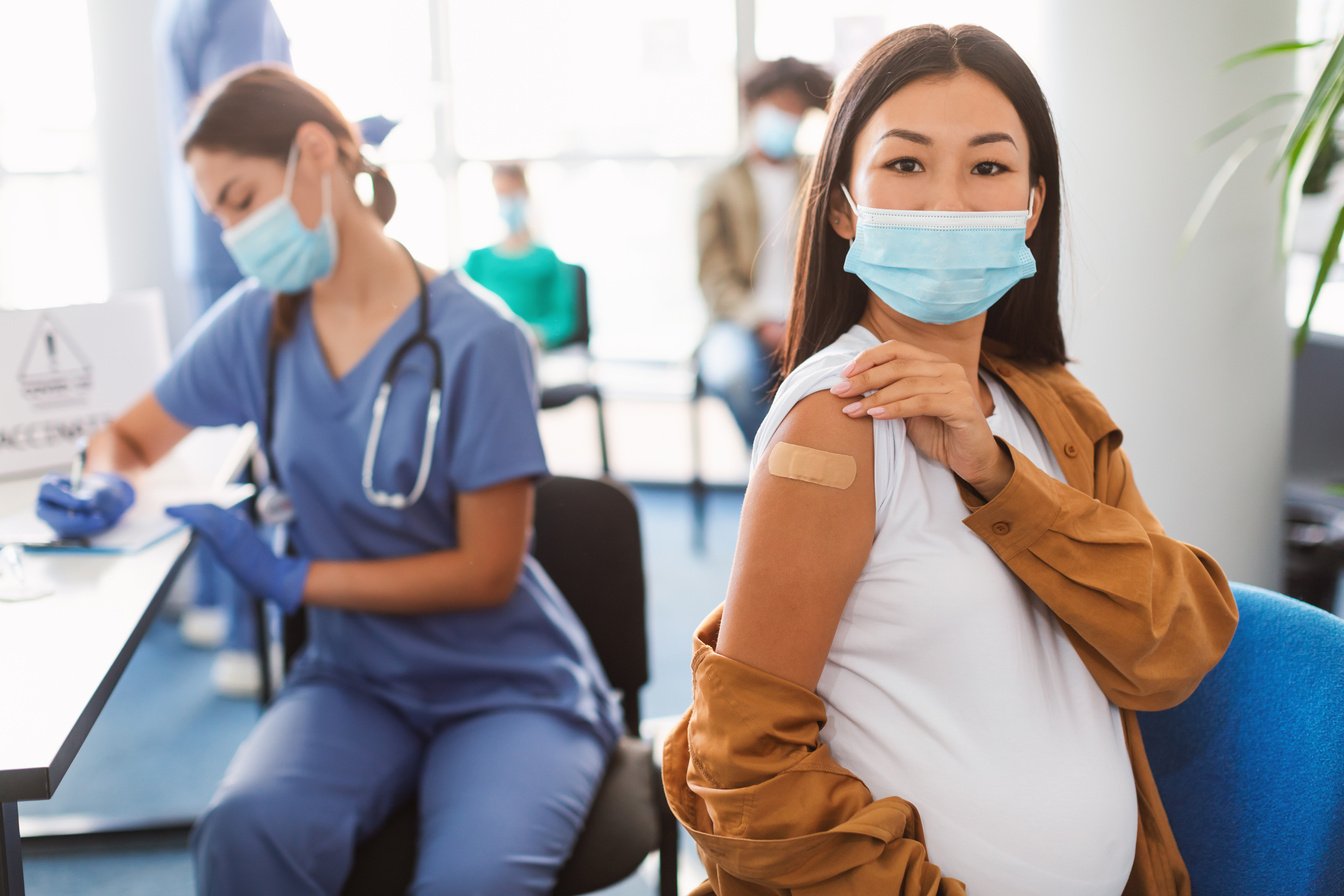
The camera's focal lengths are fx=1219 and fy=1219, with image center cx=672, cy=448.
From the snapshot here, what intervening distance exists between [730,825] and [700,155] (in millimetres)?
3517

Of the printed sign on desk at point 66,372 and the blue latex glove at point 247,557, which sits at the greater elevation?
the printed sign on desk at point 66,372

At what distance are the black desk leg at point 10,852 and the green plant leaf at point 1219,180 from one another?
1.60 metres

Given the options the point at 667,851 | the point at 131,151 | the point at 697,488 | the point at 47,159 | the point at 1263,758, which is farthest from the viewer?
the point at 697,488

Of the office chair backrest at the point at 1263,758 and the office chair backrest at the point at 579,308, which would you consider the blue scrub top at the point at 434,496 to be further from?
the office chair backrest at the point at 579,308

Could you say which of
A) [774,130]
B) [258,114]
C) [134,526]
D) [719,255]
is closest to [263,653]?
[134,526]

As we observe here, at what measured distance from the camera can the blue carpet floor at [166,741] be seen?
79.2 inches

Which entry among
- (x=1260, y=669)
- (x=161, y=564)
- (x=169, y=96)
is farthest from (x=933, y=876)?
(x=169, y=96)

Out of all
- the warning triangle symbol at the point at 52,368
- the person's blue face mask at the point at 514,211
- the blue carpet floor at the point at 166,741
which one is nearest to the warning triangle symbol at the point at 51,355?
the warning triangle symbol at the point at 52,368

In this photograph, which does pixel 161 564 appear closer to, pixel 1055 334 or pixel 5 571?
pixel 5 571

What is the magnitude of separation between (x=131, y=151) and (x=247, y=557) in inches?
68.7

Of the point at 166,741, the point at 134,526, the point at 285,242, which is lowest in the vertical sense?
the point at 166,741

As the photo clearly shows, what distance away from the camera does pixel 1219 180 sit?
174cm

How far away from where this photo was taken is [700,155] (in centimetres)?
416

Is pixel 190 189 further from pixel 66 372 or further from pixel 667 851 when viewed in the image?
pixel 667 851
